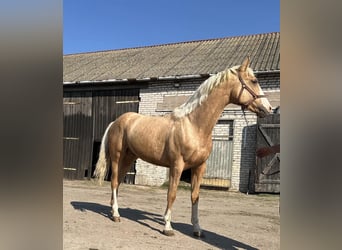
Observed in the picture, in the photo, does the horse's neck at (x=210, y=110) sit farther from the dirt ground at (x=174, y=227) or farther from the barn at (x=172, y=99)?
the barn at (x=172, y=99)

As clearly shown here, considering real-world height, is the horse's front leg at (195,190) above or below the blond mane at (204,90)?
below

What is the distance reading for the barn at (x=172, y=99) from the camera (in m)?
8.61

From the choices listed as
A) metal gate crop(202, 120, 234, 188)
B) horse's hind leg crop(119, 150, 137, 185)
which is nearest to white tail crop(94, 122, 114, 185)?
horse's hind leg crop(119, 150, 137, 185)

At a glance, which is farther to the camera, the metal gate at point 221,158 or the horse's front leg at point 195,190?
the metal gate at point 221,158

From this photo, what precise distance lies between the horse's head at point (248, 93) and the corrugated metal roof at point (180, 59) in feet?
17.6

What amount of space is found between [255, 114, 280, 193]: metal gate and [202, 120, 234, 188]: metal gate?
82 centimetres

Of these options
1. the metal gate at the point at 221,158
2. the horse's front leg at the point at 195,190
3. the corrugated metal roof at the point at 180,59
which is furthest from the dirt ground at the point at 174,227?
the corrugated metal roof at the point at 180,59

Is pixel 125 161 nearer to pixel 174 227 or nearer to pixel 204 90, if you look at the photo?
pixel 174 227
